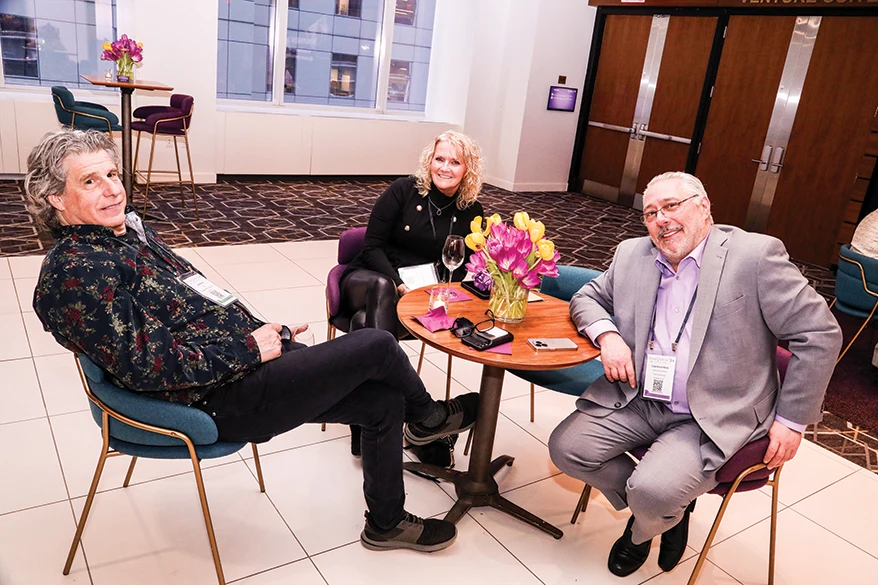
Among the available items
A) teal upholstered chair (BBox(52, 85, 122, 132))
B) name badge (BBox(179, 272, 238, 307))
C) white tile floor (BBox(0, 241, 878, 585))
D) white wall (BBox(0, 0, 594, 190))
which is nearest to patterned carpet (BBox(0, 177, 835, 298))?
white wall (BBox(0, 0, 594, 190))

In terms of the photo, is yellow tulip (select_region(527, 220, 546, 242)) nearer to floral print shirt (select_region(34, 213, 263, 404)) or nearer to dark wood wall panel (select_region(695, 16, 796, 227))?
floral print shirt (select_region(34, 213, 263, 404))

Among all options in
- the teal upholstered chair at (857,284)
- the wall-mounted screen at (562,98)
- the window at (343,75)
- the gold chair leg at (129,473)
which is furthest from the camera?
the wall-mounted screen at (562,98)

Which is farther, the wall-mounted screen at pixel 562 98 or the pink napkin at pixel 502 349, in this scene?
the wall-mounted screen at pixel 562 98

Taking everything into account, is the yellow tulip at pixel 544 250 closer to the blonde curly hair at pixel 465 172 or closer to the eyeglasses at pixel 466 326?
the eyeglasses at pixel 466 326

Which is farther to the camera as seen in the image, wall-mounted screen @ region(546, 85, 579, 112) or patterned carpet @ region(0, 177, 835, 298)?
wall-mounted screen @ region(546, 85, 579, 112)

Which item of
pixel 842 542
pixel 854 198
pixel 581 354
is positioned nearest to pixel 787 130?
pixel 854 198

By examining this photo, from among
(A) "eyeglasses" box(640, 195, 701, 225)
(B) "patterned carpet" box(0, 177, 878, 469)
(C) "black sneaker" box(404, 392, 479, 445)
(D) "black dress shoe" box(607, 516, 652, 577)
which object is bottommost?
(D) "black dress shoe" box(607, 516, 652, 577)

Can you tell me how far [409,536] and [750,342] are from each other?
4.22 ft

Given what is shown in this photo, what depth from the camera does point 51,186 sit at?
6.00 feet

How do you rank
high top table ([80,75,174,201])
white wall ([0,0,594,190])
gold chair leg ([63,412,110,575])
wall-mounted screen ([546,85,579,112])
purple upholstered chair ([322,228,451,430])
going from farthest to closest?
wall-mounted screen ([546,85,579,112])
white wall ([0,0,594,190])
high top table ([80,75,174,201])
purple upholstered chair ([322,228,451,430])
gold chair leg ([63,412,110,575])

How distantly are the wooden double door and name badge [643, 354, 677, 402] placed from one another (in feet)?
18.5

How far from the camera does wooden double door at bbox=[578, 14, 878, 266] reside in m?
6.64

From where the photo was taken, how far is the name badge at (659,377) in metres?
2.16

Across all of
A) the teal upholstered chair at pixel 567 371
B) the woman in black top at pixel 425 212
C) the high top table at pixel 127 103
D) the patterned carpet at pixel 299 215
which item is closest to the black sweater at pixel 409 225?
the woman in black top at pixel 425 212
